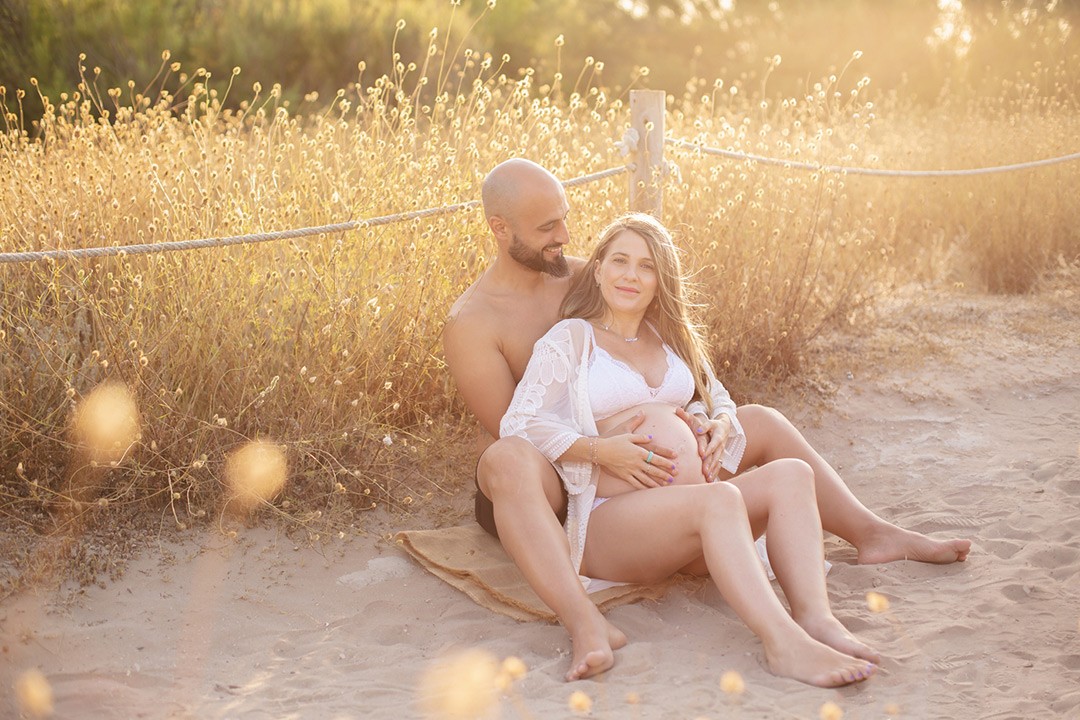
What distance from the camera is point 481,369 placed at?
12.0 ft

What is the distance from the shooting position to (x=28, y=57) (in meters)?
10.5

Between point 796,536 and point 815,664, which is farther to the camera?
point 796,536

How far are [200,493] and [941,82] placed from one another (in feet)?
46.6

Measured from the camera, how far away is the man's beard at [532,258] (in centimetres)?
376

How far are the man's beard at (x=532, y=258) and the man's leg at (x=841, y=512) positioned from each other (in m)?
0.82

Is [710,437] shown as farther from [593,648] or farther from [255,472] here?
[255,472]

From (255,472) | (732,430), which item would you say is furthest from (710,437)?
(255,472)

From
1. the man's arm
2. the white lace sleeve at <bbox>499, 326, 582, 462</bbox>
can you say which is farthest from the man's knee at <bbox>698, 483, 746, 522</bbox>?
the man's arm

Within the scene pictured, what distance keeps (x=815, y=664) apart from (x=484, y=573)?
1.20 metres

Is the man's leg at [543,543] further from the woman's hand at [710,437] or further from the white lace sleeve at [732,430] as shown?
the white lace sleeve at [732,430]

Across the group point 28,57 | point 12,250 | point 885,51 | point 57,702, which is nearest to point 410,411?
point 12,250

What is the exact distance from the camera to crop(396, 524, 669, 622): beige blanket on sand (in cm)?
344

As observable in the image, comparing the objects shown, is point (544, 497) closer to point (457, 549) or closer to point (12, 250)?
point (457, 549)

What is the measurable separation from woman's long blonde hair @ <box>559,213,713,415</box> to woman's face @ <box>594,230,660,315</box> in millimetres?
22
